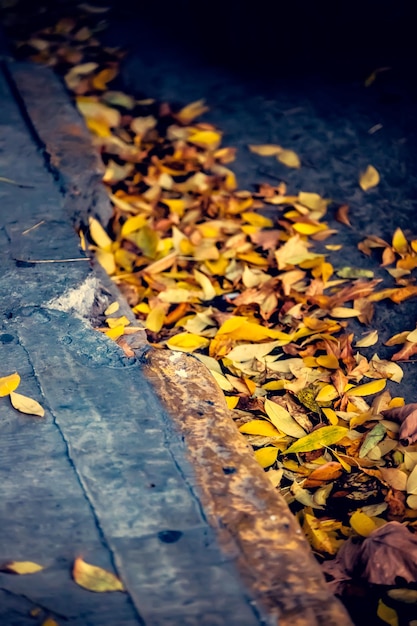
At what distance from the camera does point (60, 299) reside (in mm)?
1902

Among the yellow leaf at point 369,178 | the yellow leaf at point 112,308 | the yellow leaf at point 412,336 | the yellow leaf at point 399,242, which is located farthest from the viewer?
the yellow leaf at point 369,178

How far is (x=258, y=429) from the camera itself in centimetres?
182

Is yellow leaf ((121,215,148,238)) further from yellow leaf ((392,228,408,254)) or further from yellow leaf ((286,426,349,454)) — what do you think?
A: yellow leaf ((286,426,349,454))

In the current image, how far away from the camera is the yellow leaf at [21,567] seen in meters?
1.29

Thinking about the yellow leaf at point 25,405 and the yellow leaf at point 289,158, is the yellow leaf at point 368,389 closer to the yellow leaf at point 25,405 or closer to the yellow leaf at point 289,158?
the yellow leaf at point 25,405

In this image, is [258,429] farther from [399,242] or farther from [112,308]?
[399,242]

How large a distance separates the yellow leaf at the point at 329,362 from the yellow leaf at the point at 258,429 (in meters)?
0.32

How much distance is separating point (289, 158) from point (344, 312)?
1.06 metres

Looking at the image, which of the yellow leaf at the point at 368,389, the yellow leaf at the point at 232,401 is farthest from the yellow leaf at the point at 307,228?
the yellow leaf at the point at 232,401

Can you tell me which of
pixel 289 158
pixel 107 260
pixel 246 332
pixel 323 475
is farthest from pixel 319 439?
pixel 289 158

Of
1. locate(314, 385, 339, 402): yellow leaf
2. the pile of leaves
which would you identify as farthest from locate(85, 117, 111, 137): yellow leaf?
locate(314, 385, 339, 402): yellow leaf

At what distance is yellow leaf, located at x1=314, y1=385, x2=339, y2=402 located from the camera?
6.32ft

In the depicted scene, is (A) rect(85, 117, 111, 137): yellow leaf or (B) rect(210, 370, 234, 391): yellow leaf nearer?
(B) rect(210, 370, 234, 391): yellow leaf

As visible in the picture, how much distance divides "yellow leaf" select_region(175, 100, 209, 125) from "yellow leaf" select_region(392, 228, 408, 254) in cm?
126
